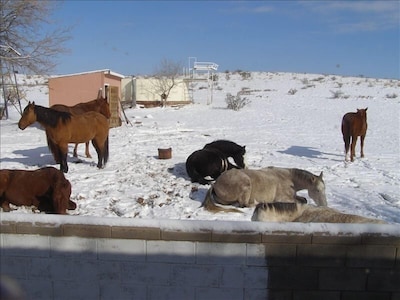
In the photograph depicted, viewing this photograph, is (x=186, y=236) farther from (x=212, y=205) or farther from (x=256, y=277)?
(x=212, y=205)

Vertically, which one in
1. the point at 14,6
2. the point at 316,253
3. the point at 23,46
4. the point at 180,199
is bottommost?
the point at 180,199

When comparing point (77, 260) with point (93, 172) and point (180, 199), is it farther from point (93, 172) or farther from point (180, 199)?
point (93, 172)

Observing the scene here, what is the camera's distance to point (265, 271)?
3.10 m

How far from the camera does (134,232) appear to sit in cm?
311

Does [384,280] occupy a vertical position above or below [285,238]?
below

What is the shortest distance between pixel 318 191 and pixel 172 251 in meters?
3.75

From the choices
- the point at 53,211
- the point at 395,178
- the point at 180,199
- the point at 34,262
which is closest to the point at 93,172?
the point at 180,199

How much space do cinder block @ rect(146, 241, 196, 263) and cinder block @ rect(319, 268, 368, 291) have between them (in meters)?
1.03

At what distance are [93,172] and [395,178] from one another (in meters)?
6.61

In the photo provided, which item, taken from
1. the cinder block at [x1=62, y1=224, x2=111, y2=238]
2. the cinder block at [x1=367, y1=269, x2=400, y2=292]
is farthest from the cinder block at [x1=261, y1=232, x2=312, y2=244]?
the cinder block at [x1=62, y1=224, x2=111, y2=238]

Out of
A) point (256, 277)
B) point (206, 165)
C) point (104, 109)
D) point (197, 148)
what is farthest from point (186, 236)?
point (104, 109)

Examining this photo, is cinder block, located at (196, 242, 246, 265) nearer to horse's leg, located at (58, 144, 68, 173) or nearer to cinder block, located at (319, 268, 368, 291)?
cinder block, located at (319, 268, 368, 291)

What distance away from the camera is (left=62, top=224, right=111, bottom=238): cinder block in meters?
3.12


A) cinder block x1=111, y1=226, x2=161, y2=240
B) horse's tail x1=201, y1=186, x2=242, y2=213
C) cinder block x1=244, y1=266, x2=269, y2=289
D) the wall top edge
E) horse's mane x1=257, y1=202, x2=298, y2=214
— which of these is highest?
the wall top edge
